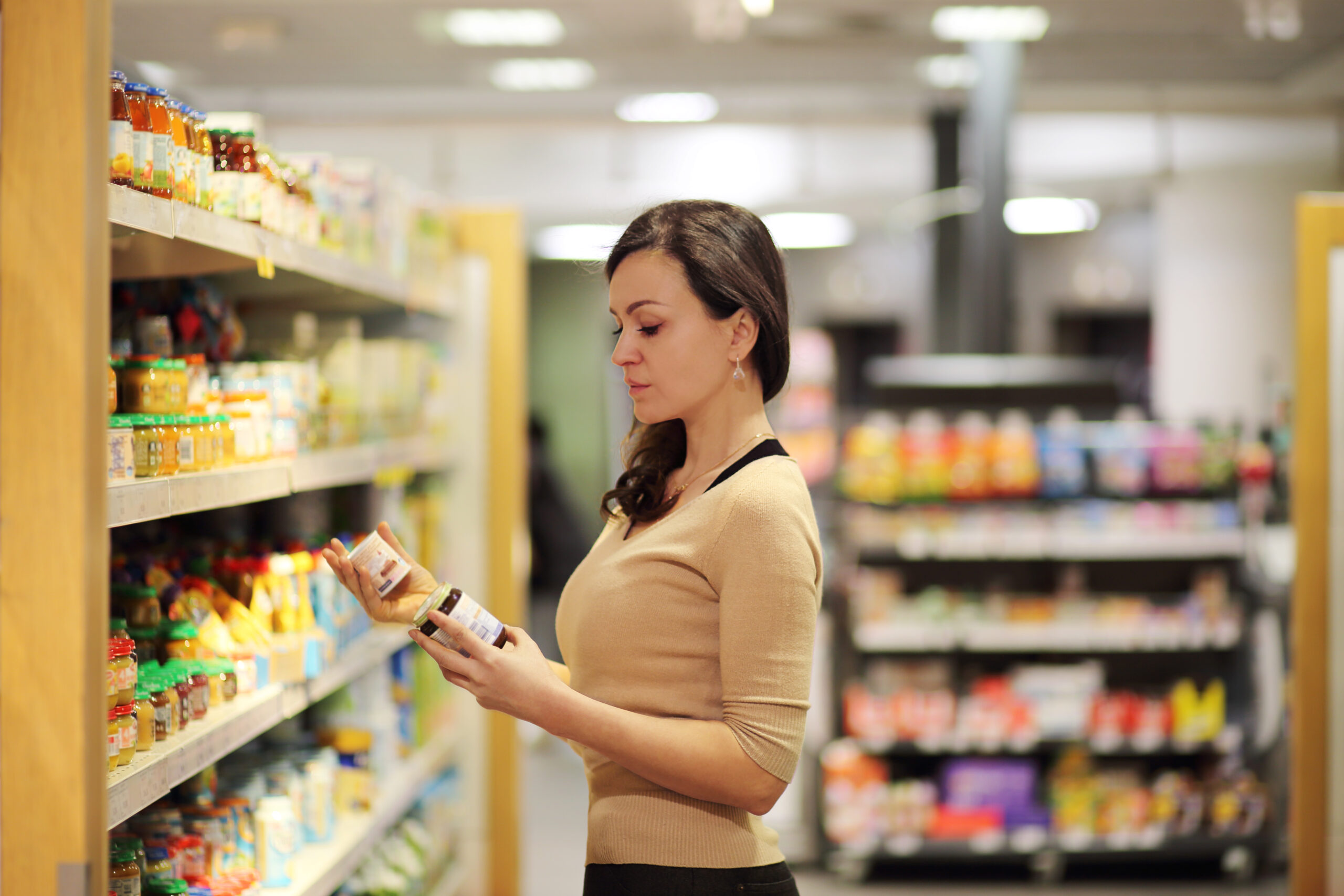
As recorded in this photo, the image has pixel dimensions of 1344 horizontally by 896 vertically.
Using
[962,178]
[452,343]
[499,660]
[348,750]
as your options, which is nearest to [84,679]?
[499,660]

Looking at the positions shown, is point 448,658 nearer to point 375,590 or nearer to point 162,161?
point 375,590

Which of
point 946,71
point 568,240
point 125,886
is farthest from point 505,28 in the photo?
point 125,886

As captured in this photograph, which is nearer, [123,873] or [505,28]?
[123,873]

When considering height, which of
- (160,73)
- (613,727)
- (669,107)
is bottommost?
(613,727)

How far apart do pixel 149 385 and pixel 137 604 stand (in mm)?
375

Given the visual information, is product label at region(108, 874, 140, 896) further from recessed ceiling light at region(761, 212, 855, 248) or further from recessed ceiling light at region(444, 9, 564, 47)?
recessed ceiling light at region(761, 212, 855, 248)

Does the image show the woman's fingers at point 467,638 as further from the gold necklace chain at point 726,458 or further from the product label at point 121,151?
the product label at point 121,151

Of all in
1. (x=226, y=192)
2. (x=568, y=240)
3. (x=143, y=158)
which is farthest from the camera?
(x=568, y=240)

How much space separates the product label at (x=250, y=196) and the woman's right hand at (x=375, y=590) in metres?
0.70

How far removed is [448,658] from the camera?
142 cm

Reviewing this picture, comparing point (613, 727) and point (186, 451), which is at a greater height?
point (186, 451)

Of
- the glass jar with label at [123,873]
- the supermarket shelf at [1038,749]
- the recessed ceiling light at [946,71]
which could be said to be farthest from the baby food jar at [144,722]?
the recessed ceiling light at [946,71]

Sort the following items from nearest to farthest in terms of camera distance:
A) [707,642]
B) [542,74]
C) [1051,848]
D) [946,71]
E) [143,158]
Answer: [707,642] → [143,158] → [1051,848] → [946,71] → [542,74]

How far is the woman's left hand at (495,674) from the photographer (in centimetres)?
142
